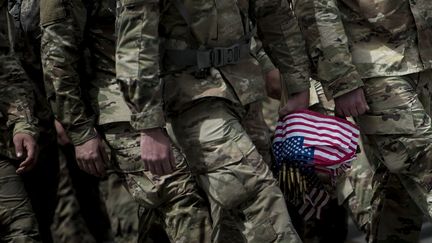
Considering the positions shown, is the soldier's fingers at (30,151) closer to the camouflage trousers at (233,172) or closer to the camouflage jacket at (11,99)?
the camouflage jacket at (11,99)

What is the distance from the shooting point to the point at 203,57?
15.1ft

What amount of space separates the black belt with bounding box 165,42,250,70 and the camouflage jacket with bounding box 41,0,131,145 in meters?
0.58

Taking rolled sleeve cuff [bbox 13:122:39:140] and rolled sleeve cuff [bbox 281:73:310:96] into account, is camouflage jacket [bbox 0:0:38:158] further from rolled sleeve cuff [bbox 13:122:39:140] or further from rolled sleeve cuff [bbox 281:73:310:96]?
rolled sleeve cuff [bbox 281:73:310:96]

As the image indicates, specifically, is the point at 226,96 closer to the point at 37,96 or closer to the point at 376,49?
the point at 376,49

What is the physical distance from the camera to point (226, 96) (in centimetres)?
459

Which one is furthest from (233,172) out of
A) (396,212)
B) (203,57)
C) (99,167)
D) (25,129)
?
(396,212)

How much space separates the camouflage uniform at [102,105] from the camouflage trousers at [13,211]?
43 cm

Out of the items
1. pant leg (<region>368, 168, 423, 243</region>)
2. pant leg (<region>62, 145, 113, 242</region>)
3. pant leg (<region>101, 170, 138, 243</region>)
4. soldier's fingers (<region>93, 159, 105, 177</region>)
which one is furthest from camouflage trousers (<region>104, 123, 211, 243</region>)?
pant leg (<region>62, 145, 113, 242</region>)

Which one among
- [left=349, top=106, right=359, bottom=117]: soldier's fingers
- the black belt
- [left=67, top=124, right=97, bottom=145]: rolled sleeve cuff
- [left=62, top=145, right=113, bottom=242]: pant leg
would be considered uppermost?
the black belt

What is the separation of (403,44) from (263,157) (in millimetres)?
920

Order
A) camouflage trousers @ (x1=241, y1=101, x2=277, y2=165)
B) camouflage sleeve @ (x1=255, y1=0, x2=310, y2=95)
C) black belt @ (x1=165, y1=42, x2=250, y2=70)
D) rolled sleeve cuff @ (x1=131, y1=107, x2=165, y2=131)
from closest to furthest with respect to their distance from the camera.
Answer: rolled sleeve cuff @ (x1=131, y1=107, x2=165, y2=131) → black belt @ (x1=165, y1=42, x2=250, y2=70) → camouflage trousers @ (x1=241, y1=101, x2=277, y2=165) → camouflage sleeve @ (x1=255, y1=0, x2=310, y2=95)

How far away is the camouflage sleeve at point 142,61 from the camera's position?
4.40m

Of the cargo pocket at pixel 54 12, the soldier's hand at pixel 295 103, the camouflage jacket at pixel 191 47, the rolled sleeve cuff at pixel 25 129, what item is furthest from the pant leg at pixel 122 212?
the camouflage jacket at pixel 191 47

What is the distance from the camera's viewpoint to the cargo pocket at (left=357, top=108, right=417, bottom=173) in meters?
5.18
